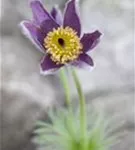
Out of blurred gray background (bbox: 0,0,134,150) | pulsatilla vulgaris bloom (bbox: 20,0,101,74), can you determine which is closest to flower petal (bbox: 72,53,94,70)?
pulsatilla vulgaris bloom (bbox: 20,0,101,74)

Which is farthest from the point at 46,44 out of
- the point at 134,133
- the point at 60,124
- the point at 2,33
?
the point at 2,33

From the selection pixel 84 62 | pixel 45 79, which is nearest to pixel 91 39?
pixel 84 62

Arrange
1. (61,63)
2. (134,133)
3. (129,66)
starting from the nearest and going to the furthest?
(61,63), (134,133), (129,66)

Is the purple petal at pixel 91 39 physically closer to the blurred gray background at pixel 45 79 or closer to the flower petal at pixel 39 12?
the flower petal at pixel 39 12

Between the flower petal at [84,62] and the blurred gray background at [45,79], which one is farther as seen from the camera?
the blurred gray background at [45,79]

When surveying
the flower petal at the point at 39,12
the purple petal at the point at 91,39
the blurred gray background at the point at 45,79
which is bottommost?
the purple petal at the point at 91,39

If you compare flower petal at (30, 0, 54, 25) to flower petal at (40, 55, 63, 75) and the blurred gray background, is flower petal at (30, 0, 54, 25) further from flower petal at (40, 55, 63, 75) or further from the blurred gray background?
the blurred gray background

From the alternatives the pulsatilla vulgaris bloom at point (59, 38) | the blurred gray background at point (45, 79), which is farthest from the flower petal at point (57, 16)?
the blurred gray background at point (45, 79)

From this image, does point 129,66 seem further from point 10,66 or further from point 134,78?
point 10,66
